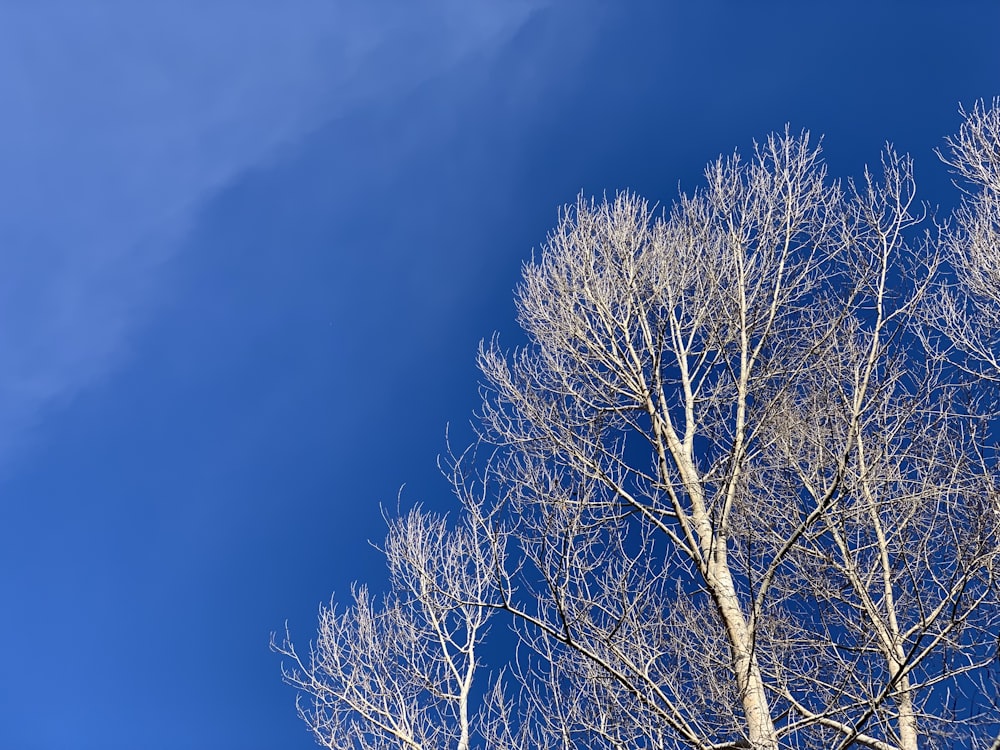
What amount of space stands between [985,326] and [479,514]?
5.56 metres

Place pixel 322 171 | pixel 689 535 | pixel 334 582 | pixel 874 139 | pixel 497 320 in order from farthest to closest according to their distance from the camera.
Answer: pixel 322 171, pixel 334 582, pixel 497 320, pixel 874 139, pixel 689 535

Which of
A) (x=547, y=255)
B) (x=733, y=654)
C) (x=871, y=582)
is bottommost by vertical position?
(x=733, y=654)

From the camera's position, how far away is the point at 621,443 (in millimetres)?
5625

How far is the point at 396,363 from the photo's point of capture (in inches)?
1292

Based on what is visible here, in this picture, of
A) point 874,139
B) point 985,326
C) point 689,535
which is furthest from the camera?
point 874,139

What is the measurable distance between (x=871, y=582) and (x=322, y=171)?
3178 cm

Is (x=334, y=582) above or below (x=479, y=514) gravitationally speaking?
above

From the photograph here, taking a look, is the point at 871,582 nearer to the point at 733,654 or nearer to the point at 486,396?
the point at 733,654

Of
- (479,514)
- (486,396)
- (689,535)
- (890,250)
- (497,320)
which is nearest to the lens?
(479,514)

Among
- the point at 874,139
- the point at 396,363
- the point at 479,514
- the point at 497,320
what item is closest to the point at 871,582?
the point at 479,514

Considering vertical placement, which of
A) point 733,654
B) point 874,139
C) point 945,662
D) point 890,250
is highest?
point 874,139

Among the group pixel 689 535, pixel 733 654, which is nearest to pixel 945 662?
pixel 733 654

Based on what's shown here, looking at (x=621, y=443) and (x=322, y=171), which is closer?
(x=621, y=443)

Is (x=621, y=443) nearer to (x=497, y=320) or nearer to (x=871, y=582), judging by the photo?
(x=871, y=582)
